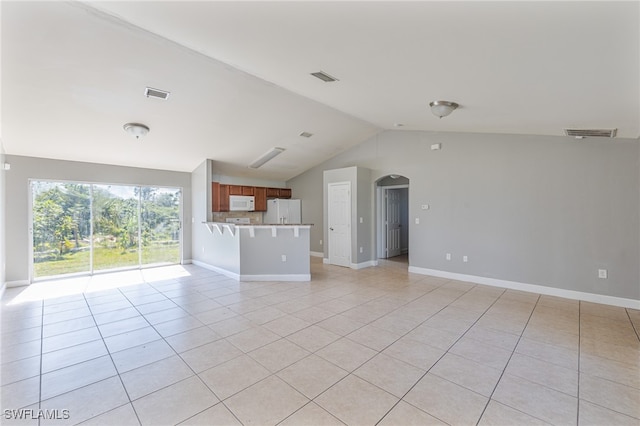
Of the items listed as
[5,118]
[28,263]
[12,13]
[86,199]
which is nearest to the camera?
[12,13]

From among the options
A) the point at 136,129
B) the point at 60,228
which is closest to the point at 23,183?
the point at 60,228

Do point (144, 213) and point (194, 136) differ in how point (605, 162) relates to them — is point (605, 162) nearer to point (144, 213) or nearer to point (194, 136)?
point (194, 136)

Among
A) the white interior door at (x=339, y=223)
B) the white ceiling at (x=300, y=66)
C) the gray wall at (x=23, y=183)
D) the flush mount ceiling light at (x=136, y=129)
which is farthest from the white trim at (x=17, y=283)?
the white interior door at (x=339, y=223)

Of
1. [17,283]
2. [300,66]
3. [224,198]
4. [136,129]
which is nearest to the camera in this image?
[300,66]

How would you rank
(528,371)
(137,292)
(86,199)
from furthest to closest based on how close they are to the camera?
(86,199) < (137,292) < (528,371)

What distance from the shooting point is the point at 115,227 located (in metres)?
5.97

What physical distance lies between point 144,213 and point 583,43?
24.4ft

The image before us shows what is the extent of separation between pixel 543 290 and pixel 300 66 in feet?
16.1

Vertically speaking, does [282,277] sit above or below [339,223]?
below

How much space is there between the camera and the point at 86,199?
562cm

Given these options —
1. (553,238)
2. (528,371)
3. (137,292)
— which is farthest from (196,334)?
(553,238)

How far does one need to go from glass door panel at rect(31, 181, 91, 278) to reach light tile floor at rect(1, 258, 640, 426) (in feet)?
3.86

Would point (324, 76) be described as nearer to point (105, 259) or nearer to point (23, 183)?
point (23, 183)

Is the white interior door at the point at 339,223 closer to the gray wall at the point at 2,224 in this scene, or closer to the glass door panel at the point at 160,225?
the glass door panel at the point at 160,225
